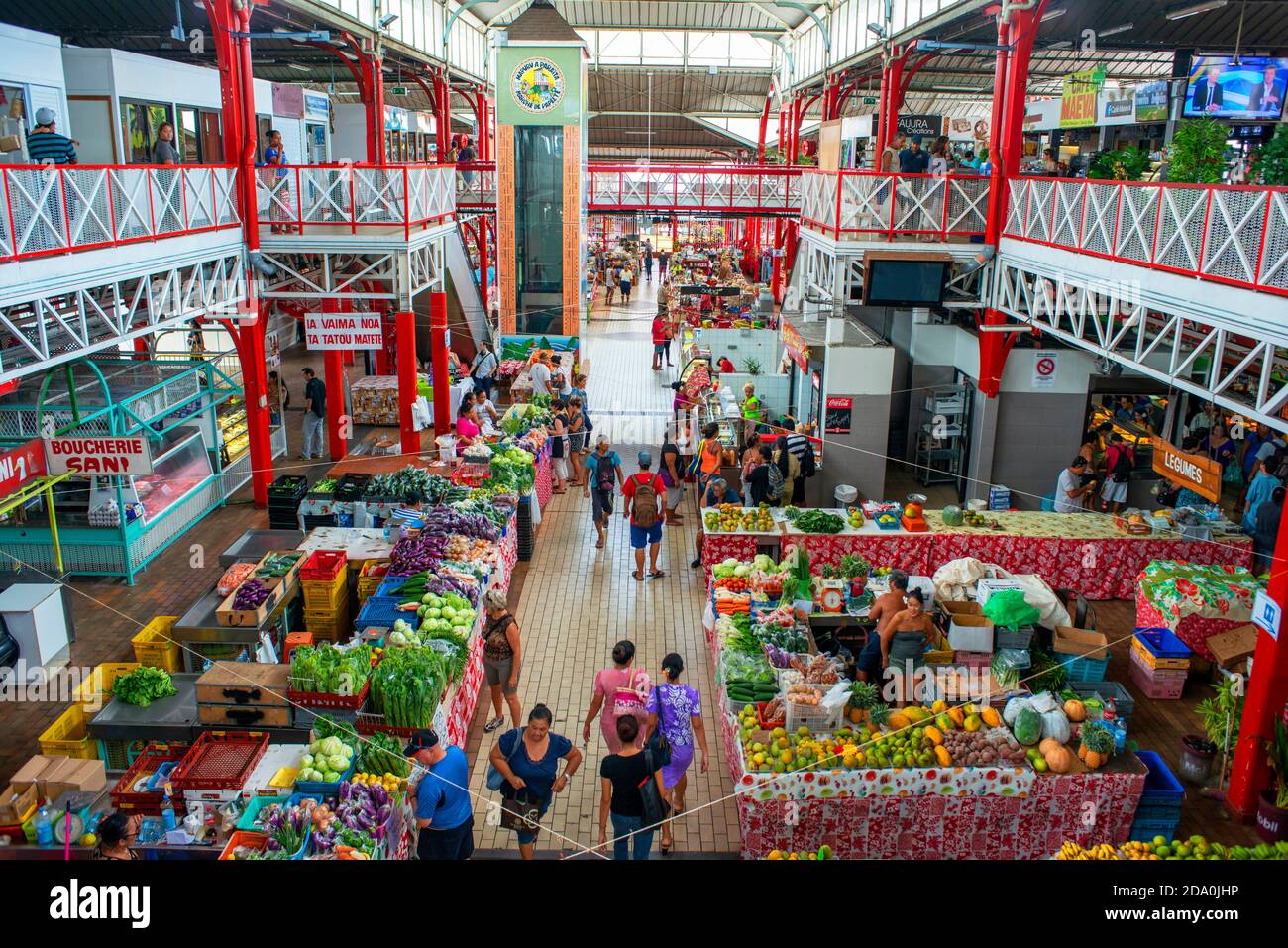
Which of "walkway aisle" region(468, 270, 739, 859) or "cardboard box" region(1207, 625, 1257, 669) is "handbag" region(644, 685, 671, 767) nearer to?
"walkway aisle" region(468, 270, 739, 859)

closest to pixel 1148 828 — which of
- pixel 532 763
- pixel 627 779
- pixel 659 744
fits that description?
pixel 659 744

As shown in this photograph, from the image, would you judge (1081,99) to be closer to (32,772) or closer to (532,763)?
(532,763)

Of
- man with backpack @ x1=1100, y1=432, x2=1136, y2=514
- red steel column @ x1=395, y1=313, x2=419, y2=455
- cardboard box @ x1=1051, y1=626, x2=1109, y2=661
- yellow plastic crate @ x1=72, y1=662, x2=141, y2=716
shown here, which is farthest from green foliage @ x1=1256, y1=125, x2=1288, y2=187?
red steel column @ x1=395, y1=313, x2=419, y2=455

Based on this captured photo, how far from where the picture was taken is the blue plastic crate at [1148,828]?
24.6ft

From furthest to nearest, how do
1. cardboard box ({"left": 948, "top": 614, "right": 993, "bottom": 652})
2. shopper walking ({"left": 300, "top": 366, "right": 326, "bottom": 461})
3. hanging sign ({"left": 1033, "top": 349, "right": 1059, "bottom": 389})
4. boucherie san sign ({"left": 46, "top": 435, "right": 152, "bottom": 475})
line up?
shopper walking ({"left": 300, "top": 366, "right": 326, "bottom": 461}), hanging sign ({"left": 1033, "top": 349, "right": 1059, "bottom": 389}), boucherie san sign ({"left": 46, "top": 435, "right": 152, "bottom": 475}), cardboard box ({"left": 948, "top": 614, "right": 993, "bottom": 652})

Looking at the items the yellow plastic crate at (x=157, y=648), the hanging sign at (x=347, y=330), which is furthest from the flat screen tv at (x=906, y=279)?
the yellow plastic crate at (x=157, y=648)

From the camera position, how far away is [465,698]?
8883mm

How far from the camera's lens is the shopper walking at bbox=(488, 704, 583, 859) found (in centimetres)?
Answer: 663

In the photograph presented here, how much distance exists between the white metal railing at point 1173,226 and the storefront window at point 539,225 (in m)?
12.8

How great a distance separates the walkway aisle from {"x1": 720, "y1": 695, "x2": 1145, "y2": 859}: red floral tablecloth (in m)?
0.60

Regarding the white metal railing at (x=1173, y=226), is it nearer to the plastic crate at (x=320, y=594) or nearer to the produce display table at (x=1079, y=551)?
the produce display table at (x=1079, y=551)

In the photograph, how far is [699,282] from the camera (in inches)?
1331
